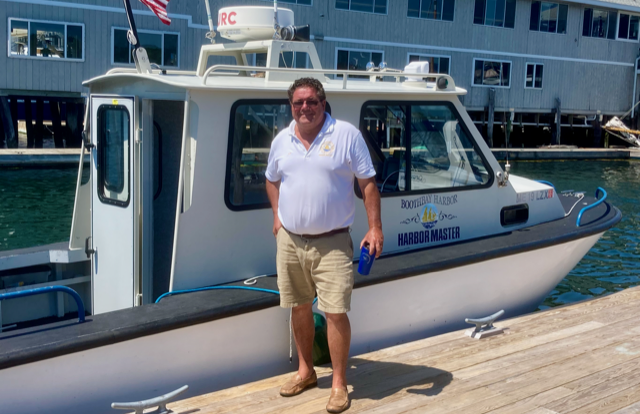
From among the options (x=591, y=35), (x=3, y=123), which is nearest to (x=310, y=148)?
(x=3, y=123)

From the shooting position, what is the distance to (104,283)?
13.9 ft

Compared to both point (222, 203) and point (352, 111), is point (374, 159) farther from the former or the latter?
point (222, 203)

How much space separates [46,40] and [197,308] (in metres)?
18.8

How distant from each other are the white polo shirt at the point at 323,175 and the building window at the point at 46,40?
747 inches

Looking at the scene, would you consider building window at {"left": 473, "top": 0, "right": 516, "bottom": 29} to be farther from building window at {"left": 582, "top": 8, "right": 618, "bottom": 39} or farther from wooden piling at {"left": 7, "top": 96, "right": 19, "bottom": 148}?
wooden piling at {"left": 7, "top": 96, "right": 19, "bottom": 148}

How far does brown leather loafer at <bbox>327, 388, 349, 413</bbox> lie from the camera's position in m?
3.32

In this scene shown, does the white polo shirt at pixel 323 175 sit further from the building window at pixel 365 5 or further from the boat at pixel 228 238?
the building window at pixel 365 5

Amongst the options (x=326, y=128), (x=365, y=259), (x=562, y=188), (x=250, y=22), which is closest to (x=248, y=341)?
(x=365, y=259)

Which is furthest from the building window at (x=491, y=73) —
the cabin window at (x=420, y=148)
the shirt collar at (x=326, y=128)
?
the shirt collar at (x=326, y=128)

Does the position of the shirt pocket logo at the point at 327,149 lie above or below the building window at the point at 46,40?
below

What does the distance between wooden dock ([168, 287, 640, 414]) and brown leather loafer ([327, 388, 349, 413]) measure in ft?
0.21

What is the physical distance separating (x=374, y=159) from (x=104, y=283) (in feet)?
6.34

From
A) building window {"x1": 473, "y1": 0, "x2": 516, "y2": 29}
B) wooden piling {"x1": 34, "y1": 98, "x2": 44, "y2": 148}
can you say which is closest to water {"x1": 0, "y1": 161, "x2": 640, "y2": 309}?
wooden piling {"x1": 34, "y1": 98, "x2": 44, "y2": 148}

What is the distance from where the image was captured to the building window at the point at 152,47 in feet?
67.8
